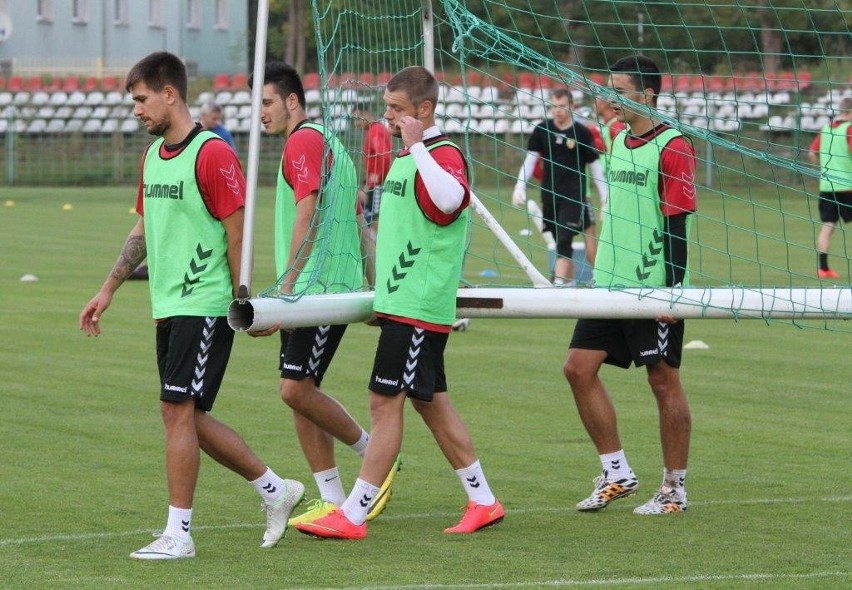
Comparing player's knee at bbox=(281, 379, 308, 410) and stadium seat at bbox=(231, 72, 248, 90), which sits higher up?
stadium seat at bbox=(231, 72, 248, 90)

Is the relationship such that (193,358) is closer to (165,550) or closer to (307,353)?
(165,550)

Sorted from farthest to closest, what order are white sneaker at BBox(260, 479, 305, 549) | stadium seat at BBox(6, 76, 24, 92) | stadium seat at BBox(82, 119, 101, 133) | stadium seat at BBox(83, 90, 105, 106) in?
stadium seat at BBox(6, 76, 24, 92) < stadium seat at BBox(83, 90, 105, 106) < stadium seat at BBox(82, 119, 101, 133) < white sneaker at BBox(260, 479, 305, 549)

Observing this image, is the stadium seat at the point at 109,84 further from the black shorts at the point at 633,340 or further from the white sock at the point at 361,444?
the black shorts at the point at 633,340

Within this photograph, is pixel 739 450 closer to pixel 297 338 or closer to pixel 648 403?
pixel 648 403

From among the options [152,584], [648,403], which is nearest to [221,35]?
[648,403]

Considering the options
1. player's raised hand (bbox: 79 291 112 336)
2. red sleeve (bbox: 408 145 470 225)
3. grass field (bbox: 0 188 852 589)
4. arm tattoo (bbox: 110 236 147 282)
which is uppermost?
red sleeve (bbox: 408 145 470 225)

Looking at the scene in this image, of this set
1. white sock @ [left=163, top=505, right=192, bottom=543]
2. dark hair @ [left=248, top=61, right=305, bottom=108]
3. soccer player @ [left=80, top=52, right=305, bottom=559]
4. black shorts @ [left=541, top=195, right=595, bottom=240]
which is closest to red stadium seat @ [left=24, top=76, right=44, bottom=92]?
black shorts @ [left=541, top=195, right=595, bottom=240]

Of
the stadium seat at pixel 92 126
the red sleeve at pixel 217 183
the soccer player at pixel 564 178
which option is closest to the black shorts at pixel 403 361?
the red sleeve at pixel 217 183

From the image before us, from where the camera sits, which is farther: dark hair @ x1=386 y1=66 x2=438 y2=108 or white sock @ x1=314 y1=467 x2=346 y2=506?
white sock @ x1=314 y1=467 x2=346 y2=506

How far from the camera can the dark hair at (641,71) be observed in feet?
23.0

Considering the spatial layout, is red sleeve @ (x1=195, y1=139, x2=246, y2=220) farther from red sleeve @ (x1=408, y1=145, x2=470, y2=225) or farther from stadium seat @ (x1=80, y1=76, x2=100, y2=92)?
stadium seat @ (x1=80, y1=76, x2=100, y2=92)

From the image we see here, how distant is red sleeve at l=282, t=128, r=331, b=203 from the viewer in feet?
21.8

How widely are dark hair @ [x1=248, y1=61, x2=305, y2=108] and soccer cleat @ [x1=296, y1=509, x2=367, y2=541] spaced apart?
189 cm

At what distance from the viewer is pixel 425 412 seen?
6.54m
